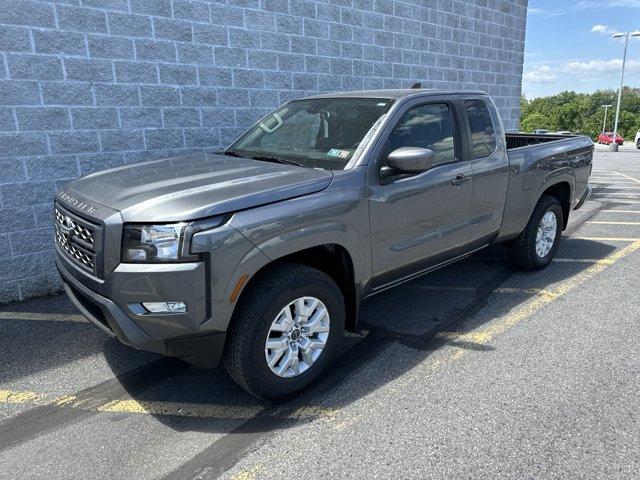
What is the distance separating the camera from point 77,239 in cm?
304

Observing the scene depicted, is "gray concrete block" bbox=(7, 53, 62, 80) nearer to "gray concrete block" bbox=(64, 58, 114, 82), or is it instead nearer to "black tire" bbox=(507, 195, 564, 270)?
"gray concrete block" bbox=(64, 58, 114, 82)

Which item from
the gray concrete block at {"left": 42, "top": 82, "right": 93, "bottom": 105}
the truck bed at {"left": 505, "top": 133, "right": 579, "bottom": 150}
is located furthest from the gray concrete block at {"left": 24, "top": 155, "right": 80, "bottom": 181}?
the truck bed at {"left": 505, "top": 133, "right": 579, "bottom": 150}

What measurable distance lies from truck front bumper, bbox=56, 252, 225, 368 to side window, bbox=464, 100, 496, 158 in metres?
2.80

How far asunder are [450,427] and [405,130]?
209cm

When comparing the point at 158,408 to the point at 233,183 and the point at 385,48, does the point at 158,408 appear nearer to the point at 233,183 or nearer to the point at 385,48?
the point at 233,183

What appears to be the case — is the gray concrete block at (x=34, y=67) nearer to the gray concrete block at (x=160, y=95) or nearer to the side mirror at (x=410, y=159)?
the gray concrete block at (x=160, y=95)

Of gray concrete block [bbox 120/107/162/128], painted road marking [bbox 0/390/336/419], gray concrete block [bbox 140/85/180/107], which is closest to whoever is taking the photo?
painted road marking [bbox 0/390/336/419]

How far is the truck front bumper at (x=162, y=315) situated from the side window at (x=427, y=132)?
5.37 ft

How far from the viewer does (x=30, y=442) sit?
2.86 metres

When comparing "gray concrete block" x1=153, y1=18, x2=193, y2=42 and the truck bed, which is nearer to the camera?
"gray concrete block" x1=153, y1=18, x2=193, y2=42

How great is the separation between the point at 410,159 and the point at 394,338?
1455mm

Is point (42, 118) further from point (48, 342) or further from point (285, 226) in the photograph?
point (285, 226)

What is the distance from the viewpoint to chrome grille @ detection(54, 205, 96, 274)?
2.91 metres

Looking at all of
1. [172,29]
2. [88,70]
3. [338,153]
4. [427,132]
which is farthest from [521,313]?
[88,70]
